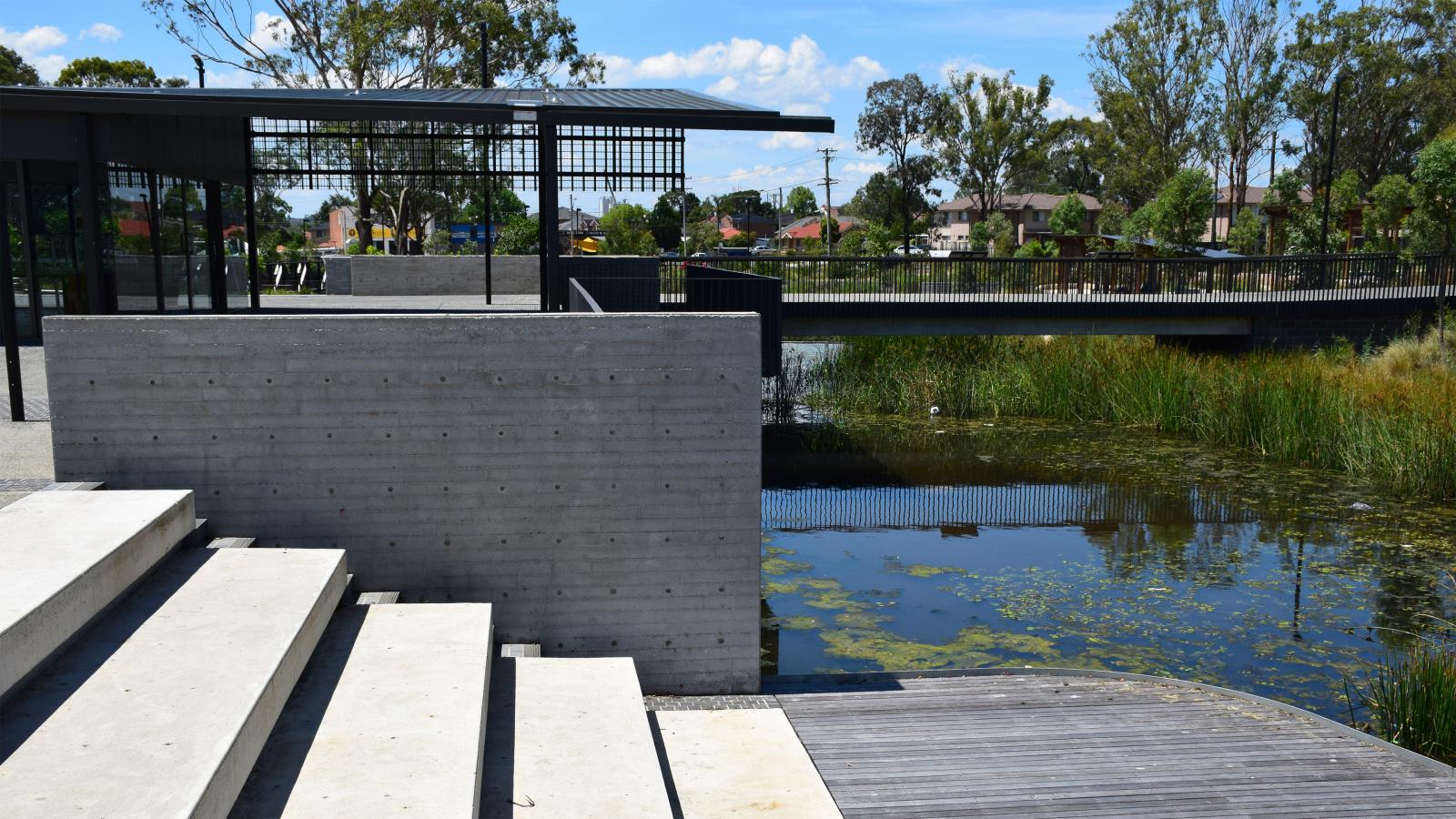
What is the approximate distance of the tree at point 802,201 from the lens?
128625 millimetres

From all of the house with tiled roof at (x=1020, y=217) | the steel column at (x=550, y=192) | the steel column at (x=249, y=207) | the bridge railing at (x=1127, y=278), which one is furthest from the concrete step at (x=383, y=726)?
the house with tiled roof at (x=1020, y=217)

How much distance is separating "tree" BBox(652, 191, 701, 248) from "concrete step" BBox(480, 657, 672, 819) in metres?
68.6

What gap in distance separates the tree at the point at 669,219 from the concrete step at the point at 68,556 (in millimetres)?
68496

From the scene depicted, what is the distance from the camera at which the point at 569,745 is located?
203 inches

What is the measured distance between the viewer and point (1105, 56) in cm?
5603

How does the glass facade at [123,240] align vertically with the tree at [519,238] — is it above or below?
below

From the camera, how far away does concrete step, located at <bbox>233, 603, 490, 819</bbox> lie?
399 cm

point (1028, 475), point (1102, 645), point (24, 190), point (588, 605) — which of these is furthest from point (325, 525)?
point (1028, 475)

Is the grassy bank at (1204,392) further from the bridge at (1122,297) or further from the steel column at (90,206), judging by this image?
the steel column at (90,206)

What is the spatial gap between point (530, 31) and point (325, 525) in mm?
33044

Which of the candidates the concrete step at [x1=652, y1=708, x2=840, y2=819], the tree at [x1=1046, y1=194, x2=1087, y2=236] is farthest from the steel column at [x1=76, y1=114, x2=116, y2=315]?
the tree at [x1=1046, y1=194, x2=1087, y2=236]

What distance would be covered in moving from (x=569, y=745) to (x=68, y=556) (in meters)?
2.23

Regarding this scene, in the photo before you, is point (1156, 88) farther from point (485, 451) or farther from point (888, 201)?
point (485, 451)

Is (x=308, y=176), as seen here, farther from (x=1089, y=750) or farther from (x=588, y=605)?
(x=1089, y=750)
